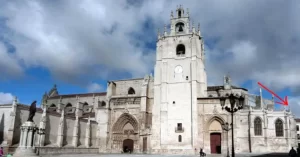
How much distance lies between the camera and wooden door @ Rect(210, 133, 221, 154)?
111 feet

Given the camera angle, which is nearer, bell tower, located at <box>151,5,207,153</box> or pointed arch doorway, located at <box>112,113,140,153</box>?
bell tower, located at <box>151,5,207,153</box>

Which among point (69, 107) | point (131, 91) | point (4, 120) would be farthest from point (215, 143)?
point (69, 107)

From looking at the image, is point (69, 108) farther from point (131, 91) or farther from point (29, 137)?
point (29, 137)

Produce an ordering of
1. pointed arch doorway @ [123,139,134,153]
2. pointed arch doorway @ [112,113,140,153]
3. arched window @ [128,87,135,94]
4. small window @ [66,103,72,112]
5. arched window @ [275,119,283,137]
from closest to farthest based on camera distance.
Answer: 1. arched window @ [275,119,283,137]
2. pointed arch doorway @ [112,113,140,153]
3. pointed arch doorway @ [123,139,134,153]
4. arched window @ [128,87,135,94]
5. small window @ [66,103,72,112]

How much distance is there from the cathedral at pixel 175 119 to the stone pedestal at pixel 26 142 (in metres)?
7.64

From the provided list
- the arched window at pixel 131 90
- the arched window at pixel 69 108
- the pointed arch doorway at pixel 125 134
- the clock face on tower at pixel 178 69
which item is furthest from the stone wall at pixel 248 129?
the arched window at pixel 69 108

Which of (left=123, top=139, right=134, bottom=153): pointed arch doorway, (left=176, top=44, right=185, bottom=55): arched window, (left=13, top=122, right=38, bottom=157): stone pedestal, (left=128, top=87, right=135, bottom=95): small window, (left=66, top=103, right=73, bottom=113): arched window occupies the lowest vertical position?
(left=123, top=139, right=134, bottom=153): pointed arch doorway

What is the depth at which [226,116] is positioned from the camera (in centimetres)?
3372

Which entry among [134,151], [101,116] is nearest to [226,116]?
[134,151]

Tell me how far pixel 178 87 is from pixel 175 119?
4.31m

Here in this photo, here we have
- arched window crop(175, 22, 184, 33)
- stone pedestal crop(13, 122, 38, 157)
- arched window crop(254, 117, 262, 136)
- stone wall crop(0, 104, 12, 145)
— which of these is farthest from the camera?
arched window crop(175, 22, 184, 33)

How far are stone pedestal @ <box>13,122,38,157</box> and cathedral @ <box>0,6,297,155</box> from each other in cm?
764

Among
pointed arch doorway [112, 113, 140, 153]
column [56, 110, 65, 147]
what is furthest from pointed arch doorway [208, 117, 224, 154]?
column [56, 110, 65, 147]

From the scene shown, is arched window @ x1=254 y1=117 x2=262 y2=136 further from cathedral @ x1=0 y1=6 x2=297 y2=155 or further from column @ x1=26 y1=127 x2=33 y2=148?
column @ x1=26 y1=127 x2=33 y2=148
